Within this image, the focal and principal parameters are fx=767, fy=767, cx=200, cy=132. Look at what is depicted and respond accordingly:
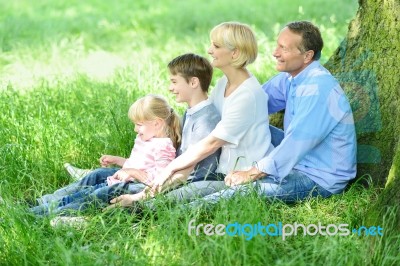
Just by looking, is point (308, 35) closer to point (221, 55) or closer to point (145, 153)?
point (221, 55)

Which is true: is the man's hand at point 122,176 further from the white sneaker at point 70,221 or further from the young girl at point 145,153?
the white sneaker at point 70,221

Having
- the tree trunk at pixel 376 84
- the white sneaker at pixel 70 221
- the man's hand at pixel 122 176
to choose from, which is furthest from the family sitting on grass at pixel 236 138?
the tree trunk at pixel 376 84

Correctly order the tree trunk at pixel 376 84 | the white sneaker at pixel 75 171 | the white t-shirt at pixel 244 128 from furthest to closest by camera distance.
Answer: the white sneaker at pixel 75 171
the tree trunk at pixel 376 84
the white t-shirt at pixel 244 128

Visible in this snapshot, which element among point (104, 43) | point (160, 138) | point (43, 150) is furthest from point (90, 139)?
point (104, 43)

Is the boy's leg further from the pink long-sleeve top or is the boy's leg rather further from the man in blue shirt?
the pink long-sleeve top

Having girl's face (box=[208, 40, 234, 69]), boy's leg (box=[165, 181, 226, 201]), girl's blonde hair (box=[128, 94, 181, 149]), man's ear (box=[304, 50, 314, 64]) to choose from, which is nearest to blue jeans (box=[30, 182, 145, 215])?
boy's leg (box=[165, 181, 226, 201])

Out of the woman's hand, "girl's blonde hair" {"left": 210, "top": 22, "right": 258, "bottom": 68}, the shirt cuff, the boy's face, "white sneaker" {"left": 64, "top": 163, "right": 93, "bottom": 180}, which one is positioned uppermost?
"girl's blonde hair" {"left": 210, "top": 22, "right": 258, "bottom": 68}

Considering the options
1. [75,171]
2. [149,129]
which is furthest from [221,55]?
[75,171]

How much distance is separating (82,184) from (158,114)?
24.8 inches

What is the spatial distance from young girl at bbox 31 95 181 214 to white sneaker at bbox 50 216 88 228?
0.41 m

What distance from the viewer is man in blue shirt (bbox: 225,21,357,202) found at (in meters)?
4.31

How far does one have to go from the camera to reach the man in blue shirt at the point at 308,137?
14.1ft

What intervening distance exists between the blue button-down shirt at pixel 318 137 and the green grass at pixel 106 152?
0.15m

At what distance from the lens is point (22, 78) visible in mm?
7160
